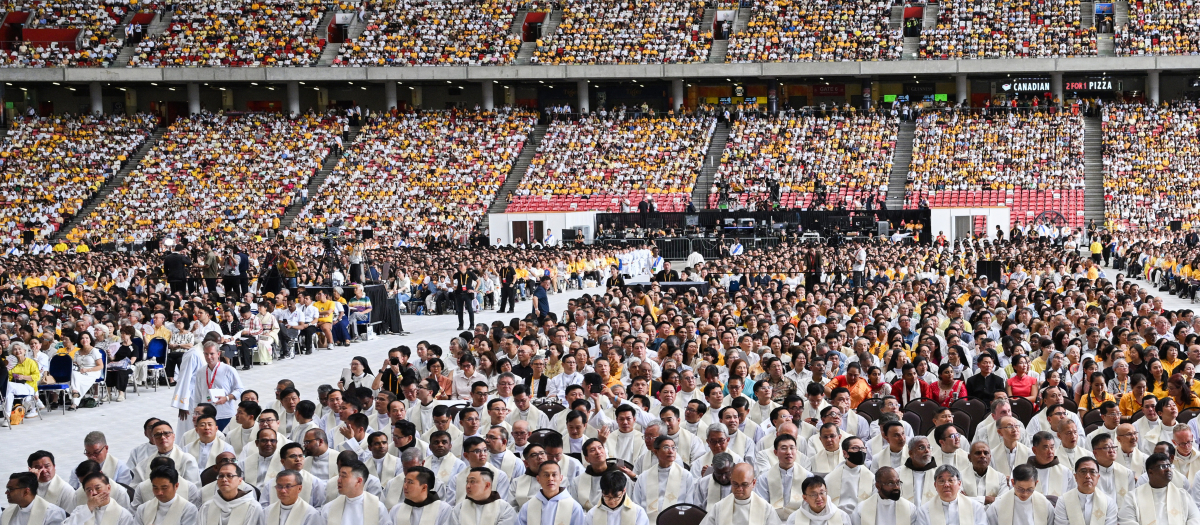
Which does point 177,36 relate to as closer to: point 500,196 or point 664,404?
point 500,196

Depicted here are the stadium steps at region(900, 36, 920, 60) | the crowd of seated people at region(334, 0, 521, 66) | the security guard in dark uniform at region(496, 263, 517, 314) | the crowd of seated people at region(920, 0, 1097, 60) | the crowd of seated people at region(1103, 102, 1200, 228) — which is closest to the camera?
the security guard in dark uniform at region(496, 263, 517, 314)

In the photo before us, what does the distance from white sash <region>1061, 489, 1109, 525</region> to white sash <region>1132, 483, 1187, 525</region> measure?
36 cm

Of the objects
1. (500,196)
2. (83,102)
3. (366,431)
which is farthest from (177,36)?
(366,431)

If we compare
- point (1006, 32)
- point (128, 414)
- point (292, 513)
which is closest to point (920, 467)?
point (292, 513)

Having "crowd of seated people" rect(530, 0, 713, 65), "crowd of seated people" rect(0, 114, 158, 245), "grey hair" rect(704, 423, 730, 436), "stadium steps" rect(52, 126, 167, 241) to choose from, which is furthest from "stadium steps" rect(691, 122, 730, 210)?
"grey hair" rect(704, 423, 730, 436)

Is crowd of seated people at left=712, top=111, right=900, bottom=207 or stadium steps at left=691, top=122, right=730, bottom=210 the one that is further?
stadium steps at left=691, top=122, right=730, bottom=210

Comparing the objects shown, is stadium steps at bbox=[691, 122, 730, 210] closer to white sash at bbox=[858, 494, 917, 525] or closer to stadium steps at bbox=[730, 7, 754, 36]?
stadium steps at bbox=[730, 7, 754, 36]

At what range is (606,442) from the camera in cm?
1077

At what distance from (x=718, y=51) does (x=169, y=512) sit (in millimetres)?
52604

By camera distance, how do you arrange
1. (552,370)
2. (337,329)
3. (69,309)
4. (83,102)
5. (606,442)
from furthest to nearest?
(83,102) → (337,329) → (69,309) → (552,370) → (606,442)

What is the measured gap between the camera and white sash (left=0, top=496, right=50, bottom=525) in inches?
351

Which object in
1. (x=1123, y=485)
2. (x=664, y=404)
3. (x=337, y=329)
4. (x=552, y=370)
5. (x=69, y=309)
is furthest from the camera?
(x=337, y=329)

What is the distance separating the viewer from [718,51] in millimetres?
Answer: 59688

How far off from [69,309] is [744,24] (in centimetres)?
4405
